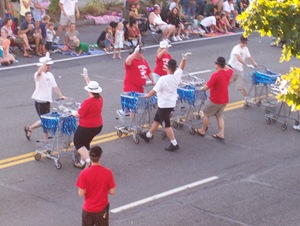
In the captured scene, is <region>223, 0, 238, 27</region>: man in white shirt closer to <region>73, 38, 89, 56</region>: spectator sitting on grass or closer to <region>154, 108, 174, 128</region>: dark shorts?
<region>73, 38, 89, 56</region>: spectator sitting on grass

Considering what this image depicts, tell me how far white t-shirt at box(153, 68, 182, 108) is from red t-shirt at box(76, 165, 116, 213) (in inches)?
198

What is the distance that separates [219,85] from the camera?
1540 centimetres

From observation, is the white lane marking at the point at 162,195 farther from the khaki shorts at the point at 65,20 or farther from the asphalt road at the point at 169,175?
the khaki shorts at the point at 65,20

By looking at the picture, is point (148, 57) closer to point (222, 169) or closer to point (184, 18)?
point (184, 18)

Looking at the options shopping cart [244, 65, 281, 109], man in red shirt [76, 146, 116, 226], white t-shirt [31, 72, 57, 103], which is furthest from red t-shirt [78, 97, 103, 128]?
shopping cart [244, 65, 281, 109]

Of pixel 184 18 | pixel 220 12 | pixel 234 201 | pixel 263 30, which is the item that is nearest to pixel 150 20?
pixel 184 18

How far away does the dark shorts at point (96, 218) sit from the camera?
9641mm

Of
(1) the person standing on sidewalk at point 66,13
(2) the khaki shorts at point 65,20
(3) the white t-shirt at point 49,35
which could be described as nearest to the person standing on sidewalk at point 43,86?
(3) the white t-shirt at point 49,35

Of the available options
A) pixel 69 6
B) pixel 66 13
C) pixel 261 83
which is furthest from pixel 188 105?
pixel 69 6

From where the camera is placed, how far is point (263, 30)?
363 inches

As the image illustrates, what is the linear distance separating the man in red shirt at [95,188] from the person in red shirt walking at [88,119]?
319 cm

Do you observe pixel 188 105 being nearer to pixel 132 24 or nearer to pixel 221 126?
pixel 221 126

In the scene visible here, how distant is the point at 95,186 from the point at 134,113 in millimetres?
5576

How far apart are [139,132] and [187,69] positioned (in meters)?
6.95
